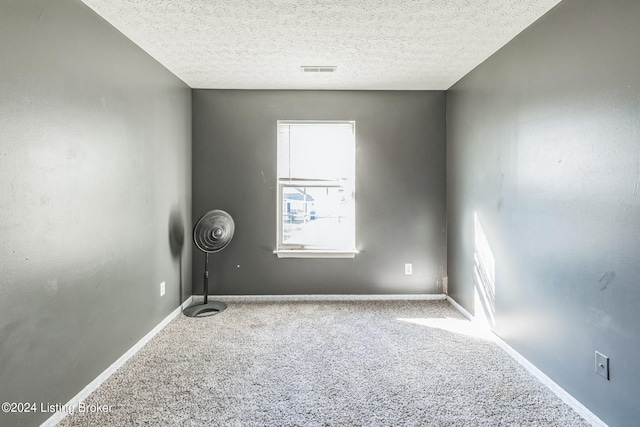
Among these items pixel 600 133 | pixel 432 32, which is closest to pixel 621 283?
pixel 600 133

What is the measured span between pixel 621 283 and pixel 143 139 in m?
3.26

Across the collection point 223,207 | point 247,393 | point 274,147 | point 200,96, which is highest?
point 200,96

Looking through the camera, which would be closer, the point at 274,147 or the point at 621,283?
the point at 621,283

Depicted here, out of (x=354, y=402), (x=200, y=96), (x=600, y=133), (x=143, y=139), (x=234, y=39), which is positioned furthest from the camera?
(x=200, y=96)

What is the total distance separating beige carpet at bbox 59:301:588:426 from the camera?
5.78 feet

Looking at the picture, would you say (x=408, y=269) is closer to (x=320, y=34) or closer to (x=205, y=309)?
(x=205, y=309)

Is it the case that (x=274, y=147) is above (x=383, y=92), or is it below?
below

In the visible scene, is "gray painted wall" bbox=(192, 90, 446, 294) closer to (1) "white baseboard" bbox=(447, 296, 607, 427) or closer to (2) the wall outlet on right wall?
(1) "white baseboard" bbox=(447, 296, 607, 427)

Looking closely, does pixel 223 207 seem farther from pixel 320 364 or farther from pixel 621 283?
pixel 621 283

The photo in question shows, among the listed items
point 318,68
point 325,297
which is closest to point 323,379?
point 325,297

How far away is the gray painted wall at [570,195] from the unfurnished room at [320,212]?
0.01 meters

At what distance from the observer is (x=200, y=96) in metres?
3.68

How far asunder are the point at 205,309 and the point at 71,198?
1901 millimetres

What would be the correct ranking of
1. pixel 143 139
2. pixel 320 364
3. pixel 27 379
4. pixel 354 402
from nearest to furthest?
pixel 27 379 → pixel 354 402 → pixel 320 364 → pixel 143 139
